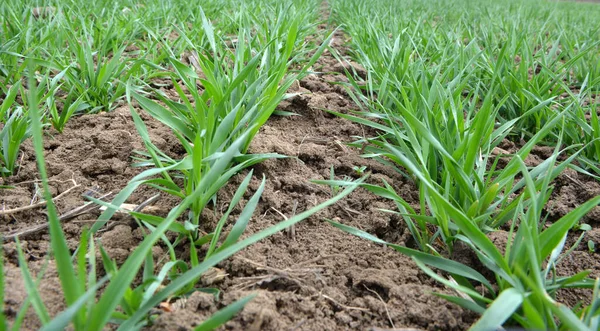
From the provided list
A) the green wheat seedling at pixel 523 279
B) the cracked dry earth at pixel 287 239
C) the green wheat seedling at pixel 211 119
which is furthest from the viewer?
the green wheat seedling at pixel 211 119

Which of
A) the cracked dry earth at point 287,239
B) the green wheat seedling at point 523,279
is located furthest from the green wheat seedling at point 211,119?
the green wheat seedling at point 523,279

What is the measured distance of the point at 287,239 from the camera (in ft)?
3.06

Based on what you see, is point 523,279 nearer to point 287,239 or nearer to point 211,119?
point 287,239

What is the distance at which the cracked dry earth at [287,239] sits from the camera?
73 centimetres

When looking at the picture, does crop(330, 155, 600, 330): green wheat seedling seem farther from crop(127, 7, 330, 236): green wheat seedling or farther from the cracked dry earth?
crop(127, 7, 330, 236): green wheat seedling

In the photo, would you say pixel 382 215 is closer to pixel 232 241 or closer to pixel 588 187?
pixel 232 241

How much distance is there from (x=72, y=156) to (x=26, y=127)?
0.13m

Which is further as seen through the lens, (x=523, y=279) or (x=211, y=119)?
(x=211, y=119)

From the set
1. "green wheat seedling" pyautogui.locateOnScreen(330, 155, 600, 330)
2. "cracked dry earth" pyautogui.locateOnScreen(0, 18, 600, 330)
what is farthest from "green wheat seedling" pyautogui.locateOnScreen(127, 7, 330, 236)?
"green wheat seedling" pyautogui.locateOnScreen(330, 155, 600, 330)

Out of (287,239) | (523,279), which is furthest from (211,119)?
(523,279)

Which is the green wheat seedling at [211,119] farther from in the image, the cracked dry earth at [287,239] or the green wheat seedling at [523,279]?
the green wheat seedling at [523,279]

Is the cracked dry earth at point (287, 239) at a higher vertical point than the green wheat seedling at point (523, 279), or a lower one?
lower

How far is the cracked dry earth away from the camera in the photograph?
73 centimetres

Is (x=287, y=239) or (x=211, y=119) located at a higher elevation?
(x=211, y=119)
